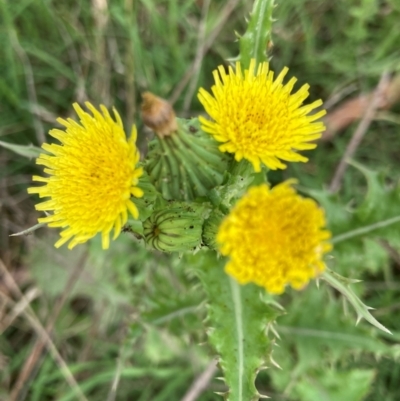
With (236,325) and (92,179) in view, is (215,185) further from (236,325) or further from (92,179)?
(236,325)

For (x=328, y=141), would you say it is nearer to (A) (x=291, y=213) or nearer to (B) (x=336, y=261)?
(B) (x=336, y=261)

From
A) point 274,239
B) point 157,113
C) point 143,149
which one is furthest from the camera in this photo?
point 143,149

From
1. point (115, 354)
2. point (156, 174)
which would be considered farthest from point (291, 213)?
point (115, 354)

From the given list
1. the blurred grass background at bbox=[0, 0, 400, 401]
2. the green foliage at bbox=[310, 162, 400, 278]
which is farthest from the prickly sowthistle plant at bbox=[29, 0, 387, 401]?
the blurred grass background at bbox=[0, 0, 400, 401]

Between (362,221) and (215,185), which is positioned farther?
(362,221)

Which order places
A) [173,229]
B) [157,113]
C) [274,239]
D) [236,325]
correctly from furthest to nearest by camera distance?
[236,325] < [173,229] < [157,113] < [274,239]

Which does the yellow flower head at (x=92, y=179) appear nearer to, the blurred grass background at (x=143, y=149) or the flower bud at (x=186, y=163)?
the flower bud at (x=186, y=163)

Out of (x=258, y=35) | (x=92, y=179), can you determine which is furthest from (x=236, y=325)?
(x=258, y=35)

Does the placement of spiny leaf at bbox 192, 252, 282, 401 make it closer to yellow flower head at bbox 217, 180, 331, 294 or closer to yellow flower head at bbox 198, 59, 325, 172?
yellow flower head at bbox 217, 180, 331, 294
